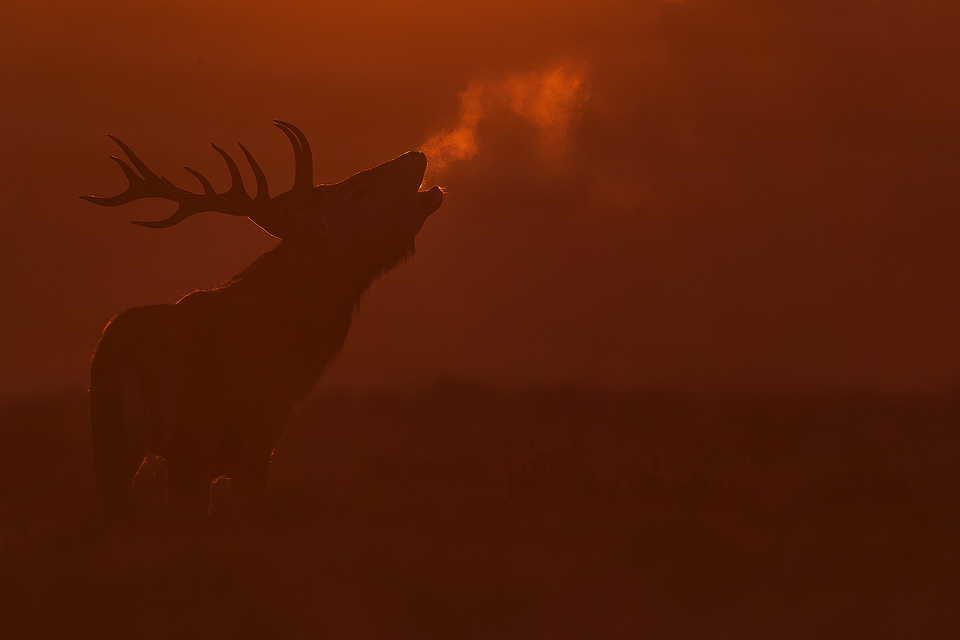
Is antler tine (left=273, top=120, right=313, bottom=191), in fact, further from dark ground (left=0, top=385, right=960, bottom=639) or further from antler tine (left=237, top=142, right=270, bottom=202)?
dark ground (left=0, top=385, right=960, bottom=639)

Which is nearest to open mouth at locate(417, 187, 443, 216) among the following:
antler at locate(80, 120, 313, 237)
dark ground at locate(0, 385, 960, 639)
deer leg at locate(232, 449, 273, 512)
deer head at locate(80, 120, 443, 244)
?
deer head at locate(80, 120, 443, 244)

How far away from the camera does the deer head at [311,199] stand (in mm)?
8781

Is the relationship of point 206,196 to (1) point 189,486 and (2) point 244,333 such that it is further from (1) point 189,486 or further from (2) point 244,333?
(1) point 189,486

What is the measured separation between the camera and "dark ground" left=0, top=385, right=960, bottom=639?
18.3 ft

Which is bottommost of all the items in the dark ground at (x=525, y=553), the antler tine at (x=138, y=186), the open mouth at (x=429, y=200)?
the dark ground at (x=525, y=553)

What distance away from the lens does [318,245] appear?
8852 mm

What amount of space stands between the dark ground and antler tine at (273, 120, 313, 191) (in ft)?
7.73

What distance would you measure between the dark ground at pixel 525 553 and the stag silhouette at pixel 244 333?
0.49 m

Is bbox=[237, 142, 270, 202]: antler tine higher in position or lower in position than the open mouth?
lower

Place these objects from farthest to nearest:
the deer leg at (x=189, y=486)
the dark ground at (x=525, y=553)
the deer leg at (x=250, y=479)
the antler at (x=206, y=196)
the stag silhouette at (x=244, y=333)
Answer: the antler at (x=206, y=196) → the deer leg at (x=250, y=479) → the deer leg at (x=189, y=486) → the stag silhouette at (x=244, y=333) → the dark ground at (x=525, y=553)

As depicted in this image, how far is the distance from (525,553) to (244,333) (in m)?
2.91

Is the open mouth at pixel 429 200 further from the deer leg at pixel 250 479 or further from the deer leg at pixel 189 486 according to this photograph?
the deer leg at pixel 189 486

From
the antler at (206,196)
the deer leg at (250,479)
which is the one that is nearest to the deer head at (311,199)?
the antler at (206,196)

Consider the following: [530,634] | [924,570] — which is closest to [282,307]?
[530,634]
